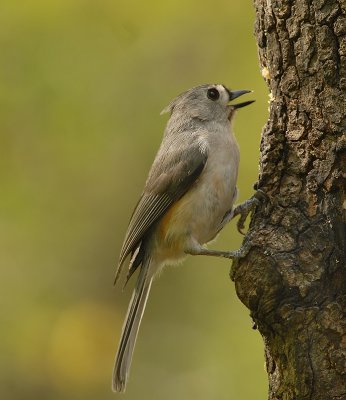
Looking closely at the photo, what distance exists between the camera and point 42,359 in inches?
317

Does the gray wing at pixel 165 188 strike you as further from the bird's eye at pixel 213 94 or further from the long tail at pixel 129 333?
the bird's eye at pixel 213 94

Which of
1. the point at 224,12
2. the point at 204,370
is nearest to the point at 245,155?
the point at 224,12

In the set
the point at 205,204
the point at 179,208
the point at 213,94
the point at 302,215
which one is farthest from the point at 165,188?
the point at 302,215

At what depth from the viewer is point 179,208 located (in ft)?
17.8

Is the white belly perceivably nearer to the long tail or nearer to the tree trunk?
the long tail

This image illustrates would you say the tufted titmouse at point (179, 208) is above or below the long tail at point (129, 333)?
above

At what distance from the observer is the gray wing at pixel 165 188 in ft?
17.8

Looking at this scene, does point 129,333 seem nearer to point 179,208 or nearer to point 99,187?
point 179,208

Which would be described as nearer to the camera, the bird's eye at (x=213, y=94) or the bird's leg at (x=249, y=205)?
the bird's leg at (x=249, y=205)

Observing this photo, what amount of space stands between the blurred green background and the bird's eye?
1.31m

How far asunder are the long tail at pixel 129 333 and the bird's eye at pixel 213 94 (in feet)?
4.37

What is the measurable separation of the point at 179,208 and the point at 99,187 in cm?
303

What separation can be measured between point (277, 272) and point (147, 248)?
201 centimetres

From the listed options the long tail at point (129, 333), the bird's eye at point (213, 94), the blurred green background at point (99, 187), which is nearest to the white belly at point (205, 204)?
the long tail at point (129, 333)
